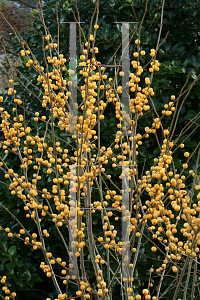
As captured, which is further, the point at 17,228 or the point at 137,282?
the point at 17,228

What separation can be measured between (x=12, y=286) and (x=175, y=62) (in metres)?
1.78

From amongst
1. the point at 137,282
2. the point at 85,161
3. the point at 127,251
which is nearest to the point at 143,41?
the point at 85,161

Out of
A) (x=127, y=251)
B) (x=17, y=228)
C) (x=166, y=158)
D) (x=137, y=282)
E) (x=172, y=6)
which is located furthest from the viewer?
(x=17, y=228)

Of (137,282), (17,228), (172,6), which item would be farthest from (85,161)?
(172,6)

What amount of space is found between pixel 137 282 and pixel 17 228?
36.3 inches

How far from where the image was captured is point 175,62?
6.44 ft

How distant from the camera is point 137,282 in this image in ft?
6.25

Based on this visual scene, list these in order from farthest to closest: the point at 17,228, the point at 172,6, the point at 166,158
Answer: the point at 17,228 → the point at 172,6 → the point at 166,158

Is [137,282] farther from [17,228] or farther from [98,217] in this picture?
[17,228]

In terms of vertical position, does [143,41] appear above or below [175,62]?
above

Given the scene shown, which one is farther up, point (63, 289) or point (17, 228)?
point (17, 228)

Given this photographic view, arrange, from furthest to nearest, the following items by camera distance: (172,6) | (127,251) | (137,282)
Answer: (172,6)
(137,282)
(127,251)

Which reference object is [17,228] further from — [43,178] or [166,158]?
[166,158]

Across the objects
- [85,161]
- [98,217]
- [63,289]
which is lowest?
[63,289]
